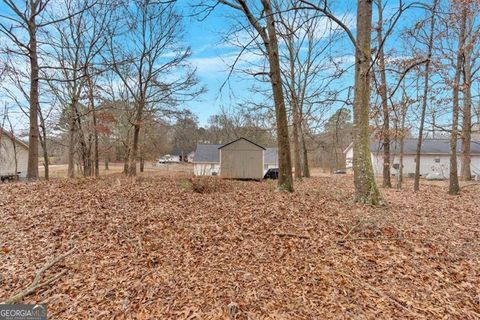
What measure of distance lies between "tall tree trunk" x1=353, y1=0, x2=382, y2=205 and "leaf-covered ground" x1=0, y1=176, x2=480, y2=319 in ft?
1.45

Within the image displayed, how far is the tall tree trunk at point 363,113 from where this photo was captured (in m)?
5.55

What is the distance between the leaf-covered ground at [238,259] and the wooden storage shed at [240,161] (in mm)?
14979

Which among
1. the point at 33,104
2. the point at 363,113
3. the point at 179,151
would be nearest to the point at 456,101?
the point at 363,113

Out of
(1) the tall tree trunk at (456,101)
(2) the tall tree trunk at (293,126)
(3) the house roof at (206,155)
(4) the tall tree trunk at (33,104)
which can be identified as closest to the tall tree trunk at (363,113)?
(1) the tall tree trunk at (456,101)

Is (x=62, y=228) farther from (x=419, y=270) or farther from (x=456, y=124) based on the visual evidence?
(x=456, y=124)

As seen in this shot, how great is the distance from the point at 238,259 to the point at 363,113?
4062 mm

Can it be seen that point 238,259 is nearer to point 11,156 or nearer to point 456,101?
point 456,101

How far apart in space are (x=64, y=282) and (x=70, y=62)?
17778mm

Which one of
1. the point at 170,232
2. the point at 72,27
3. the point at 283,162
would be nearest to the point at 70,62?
the point at 72,27

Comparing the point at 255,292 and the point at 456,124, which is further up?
the point at 456,124

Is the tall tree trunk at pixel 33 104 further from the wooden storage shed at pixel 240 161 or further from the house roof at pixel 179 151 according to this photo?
the house roof at pixel 179 151

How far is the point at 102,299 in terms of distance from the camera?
275 centimetres

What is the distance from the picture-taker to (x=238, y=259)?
3.40 m

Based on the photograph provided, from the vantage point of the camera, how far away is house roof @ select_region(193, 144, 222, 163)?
28672mm
